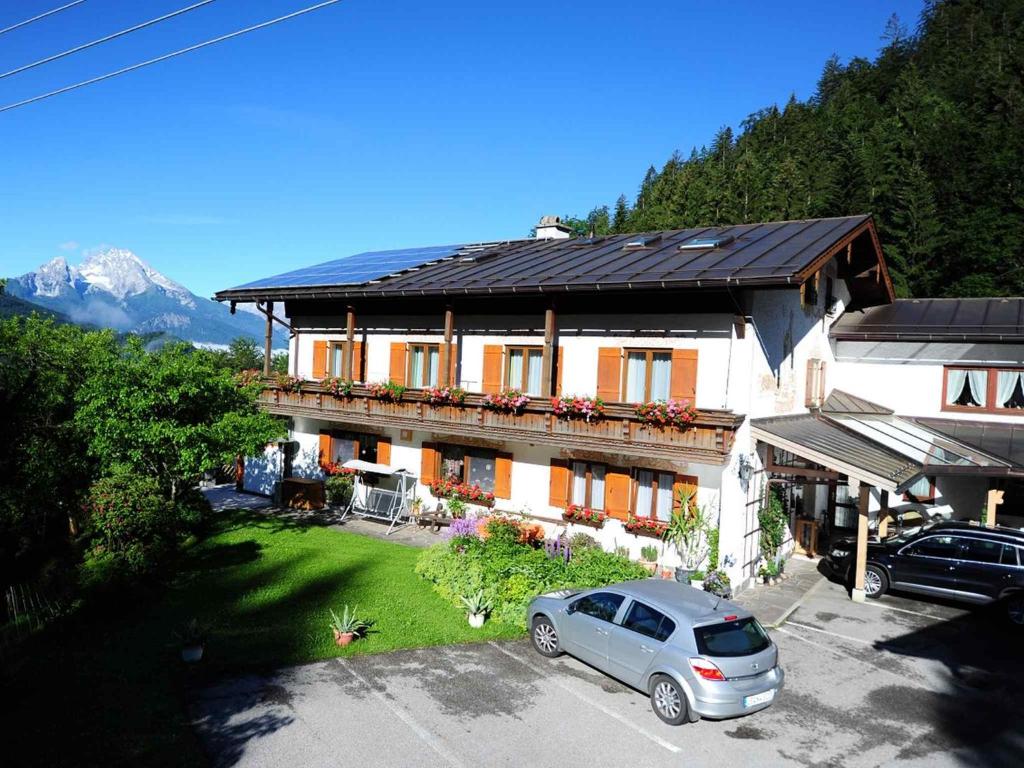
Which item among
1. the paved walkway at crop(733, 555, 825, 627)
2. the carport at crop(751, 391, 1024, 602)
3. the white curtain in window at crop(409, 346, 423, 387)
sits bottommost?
the paved walkway at crop(733, 555, 825, 627)

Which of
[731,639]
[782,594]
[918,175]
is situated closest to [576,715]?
[731,639]

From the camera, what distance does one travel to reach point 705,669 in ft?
30.8

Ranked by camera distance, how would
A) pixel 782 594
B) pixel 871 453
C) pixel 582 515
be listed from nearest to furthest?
1. pixel 782 594
2. pixel 871 453
3. pixel 582 515

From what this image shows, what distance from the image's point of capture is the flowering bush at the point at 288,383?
2269 centimetres

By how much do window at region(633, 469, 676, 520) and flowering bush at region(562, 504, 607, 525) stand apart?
93 cm

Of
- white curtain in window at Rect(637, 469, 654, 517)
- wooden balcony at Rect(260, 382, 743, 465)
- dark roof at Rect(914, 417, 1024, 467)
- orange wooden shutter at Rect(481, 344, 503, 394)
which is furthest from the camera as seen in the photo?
orange wooden shutter at Rect(481, 344, 503, 394)

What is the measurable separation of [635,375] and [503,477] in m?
4.77

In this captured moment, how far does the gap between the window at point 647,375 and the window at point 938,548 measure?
20.4 ft

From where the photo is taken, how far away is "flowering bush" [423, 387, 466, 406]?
19.0 metres

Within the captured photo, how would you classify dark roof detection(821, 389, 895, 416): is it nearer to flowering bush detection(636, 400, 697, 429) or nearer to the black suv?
the black suv

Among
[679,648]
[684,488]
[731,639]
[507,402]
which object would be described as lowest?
[679,648]

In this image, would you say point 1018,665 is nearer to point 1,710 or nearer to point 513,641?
point 513,641

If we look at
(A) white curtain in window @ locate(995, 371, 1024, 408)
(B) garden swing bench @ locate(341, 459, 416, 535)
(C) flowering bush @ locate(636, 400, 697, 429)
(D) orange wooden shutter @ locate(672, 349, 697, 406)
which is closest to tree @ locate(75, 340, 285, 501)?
(B) garden swing bench @ locate(341, 459, 416, 535)

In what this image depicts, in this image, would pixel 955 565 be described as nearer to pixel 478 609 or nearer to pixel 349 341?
pixel 478 609
